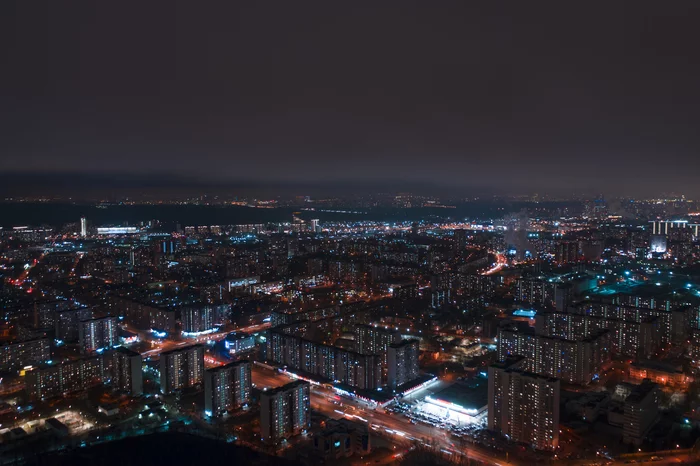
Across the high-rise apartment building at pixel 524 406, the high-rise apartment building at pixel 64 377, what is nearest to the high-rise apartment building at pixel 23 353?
the high-rise apartment building at pixel 64 377

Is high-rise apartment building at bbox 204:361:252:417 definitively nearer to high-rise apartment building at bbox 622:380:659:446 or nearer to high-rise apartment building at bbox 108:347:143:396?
high-rise apartment building at bbox 108:347:143:396

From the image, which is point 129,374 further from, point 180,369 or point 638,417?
point 638,417

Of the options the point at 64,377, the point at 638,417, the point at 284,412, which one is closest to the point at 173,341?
the point at 64,377

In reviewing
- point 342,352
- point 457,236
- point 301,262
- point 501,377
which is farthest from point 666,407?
point 457,236

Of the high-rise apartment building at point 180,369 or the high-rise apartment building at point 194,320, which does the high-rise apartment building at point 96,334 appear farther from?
the high-rise apartment building at point 180,369

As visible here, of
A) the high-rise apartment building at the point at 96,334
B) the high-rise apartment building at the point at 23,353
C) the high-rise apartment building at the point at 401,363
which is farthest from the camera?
the high-rise apartment building at the point at 96,334

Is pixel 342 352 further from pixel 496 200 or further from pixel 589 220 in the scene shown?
pixel 496 200
